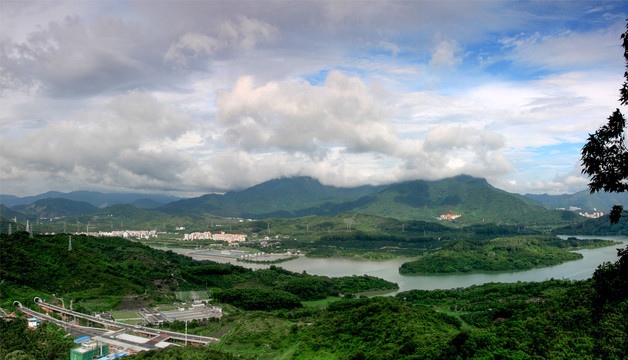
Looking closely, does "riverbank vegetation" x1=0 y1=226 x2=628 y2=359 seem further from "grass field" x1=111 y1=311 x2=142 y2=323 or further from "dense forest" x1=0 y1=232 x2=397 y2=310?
"grass field" x1=111 y1=311 x2=142 y2=323

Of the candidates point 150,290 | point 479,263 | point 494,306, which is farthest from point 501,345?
point 479,263

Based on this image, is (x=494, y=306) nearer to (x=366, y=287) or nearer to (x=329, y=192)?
(x=366, y=287)

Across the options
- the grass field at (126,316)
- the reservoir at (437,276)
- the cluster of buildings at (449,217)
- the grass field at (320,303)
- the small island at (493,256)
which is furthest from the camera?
the cluster of buildings at (449,217)

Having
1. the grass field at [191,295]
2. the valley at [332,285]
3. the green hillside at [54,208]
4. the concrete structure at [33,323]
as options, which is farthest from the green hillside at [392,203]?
the concrete structure at [33,323]

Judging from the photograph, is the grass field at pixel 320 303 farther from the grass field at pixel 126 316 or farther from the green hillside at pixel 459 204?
the green hillside at pixel 459 204

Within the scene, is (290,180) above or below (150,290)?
above

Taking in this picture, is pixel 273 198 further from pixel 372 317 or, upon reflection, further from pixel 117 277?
pixel 372 317
